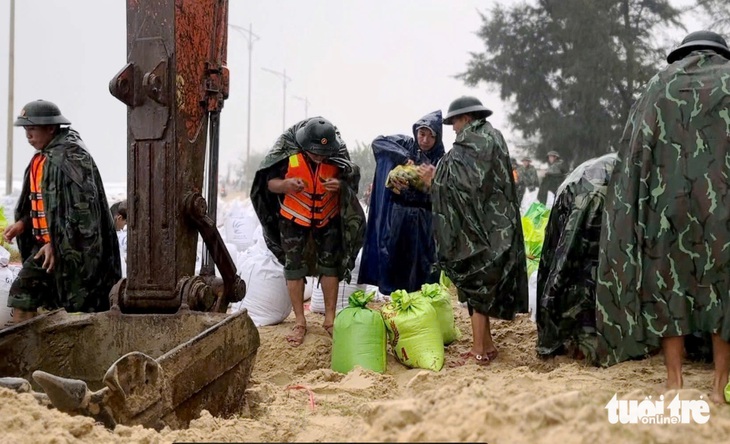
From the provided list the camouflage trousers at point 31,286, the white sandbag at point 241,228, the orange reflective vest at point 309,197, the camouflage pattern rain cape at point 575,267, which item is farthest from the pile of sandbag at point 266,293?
the white sandbag at point 241,228

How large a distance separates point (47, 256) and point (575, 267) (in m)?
3.30

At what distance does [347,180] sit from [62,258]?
6.46 ft

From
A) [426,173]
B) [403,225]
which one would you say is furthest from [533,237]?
[426,173]

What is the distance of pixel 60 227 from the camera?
195 inches

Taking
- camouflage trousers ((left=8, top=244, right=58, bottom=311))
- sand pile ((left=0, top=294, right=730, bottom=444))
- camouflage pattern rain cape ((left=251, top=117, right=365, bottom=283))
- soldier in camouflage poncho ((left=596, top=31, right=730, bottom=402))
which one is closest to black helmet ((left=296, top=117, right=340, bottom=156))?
camouflage pattern rain cape ((left=251, top=117, right=365, bottom=283))

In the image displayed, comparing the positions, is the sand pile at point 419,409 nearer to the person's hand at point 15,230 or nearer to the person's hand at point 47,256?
the person's hand at point 47,256

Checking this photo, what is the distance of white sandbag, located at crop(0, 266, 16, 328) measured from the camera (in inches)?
225

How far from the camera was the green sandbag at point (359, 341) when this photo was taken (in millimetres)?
4812

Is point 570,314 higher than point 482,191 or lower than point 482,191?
lower

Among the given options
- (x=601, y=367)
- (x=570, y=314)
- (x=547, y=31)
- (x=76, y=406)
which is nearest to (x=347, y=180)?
(x=570, y=314)

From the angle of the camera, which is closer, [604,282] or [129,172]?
[604,282]

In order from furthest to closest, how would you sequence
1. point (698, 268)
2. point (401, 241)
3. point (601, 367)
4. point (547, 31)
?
point (547, 31), point (401, 241), point (601, 367), point (698, 268)

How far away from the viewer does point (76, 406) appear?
9.27 feet

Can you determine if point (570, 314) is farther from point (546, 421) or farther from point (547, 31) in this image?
point (547, 31)
